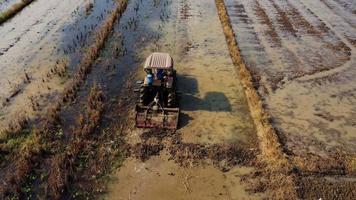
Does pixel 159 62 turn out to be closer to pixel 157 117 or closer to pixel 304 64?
pixel 157 117

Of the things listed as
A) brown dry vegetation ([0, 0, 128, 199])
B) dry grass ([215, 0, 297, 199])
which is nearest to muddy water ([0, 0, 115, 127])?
brown dry vegetation ([0, 0, 128, 199])

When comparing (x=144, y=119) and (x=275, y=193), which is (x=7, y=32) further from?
(x=275, y=193)

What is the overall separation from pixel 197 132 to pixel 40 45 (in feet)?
36.0

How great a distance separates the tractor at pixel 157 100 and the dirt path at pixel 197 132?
419 mm

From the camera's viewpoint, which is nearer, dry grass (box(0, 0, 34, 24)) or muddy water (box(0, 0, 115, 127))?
muddy water (box(0, 0, 115, 127))

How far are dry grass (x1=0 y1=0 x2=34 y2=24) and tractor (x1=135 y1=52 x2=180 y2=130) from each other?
46.1 feet

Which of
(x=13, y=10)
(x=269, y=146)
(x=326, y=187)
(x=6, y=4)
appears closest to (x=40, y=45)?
(x=13, y=10)

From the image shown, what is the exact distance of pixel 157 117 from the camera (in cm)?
1366

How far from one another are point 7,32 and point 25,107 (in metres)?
9.49

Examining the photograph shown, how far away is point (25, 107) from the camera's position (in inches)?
587

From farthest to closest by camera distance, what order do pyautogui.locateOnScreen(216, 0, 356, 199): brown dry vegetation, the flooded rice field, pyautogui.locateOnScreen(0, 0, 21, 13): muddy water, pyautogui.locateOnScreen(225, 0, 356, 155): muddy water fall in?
pyautogui.locateOnScreen(0, 0, 21, 13): muddy water → pyautogui.locateOnScreen(225, 0, 356, 155): muddy water → the flooded rice field → pyautogui.locateOnScreen(216, 0, 356, 199): brown dry vegetation

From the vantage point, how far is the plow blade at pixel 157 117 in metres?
13.4

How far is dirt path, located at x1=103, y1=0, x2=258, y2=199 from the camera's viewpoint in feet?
36.7

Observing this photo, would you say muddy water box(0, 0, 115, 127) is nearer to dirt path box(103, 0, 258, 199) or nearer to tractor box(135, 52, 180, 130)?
tractor box(135, 52, 180, 130)
